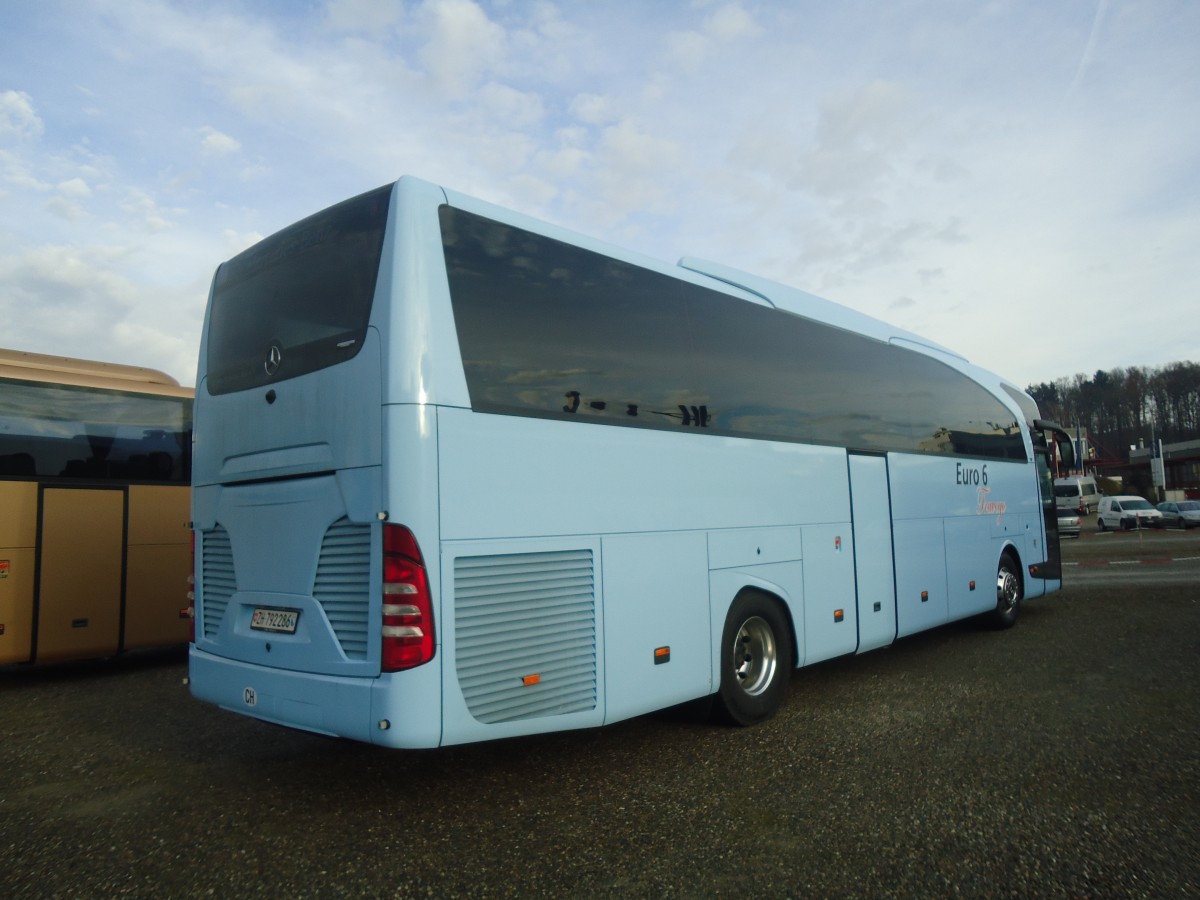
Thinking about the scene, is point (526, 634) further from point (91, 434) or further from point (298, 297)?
point (91, 434)

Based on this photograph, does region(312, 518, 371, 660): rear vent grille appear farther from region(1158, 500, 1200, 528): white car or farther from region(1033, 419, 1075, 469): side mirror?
region(1158, 500, 1200, 528): white car

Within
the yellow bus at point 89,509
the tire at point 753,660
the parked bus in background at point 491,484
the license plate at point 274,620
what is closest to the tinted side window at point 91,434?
the yellow bus at point 89,509

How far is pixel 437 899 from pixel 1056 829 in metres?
2.94

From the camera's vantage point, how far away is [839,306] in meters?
8.58

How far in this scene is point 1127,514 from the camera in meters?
41.5

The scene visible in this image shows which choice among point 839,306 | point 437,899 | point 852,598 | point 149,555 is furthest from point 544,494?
point 149,555

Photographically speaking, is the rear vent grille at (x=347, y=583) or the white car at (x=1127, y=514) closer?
the rear vent grille at (x=347, y=583)

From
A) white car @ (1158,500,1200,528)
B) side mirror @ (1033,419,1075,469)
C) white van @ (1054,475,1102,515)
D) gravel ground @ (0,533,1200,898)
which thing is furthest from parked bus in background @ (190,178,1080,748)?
white van @ (1054,475,1102,515)

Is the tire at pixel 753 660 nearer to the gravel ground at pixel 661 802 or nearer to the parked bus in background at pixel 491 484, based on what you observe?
the parked bus in background at pixel 491 484

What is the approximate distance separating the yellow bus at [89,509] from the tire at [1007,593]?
947 centimetres

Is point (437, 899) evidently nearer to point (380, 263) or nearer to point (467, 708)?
point (467, 708)

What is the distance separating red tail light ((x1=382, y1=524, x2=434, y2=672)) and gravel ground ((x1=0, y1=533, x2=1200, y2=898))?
3.03 feet

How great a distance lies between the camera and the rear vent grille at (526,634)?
4371mm

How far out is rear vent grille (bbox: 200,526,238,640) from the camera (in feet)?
17.5
